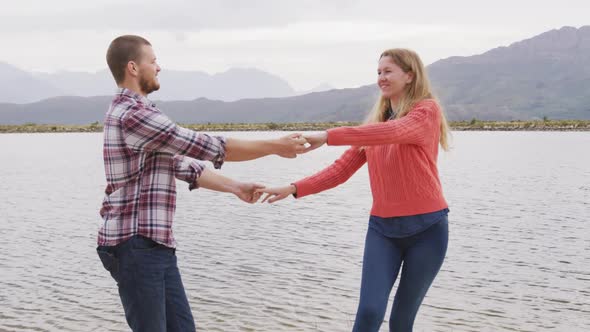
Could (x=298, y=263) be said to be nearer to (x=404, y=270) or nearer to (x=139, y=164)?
(x=404, y=270)

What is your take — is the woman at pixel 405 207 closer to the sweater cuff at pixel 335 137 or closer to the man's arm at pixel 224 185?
the sweater cuff at pixel 335 137

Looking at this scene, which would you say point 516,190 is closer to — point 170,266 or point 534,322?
point 534,322

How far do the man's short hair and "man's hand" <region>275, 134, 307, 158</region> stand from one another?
1155 mm

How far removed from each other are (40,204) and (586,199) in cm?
1987

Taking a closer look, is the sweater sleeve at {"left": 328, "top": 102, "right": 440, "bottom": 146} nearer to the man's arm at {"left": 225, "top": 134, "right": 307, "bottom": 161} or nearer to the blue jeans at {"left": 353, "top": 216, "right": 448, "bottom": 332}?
the man's arm at {"left": 225, "top": 134, "right": 307, "bottom": 161}

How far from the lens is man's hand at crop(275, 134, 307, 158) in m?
4.73

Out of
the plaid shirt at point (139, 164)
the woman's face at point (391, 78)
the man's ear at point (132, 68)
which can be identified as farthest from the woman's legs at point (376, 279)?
the man's ear at point (132, 68)

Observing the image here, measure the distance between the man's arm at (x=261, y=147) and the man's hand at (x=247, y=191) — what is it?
0.45m

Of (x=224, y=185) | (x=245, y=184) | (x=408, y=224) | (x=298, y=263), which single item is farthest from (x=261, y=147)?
(x=298, y=263)

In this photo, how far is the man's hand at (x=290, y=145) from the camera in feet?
15.5

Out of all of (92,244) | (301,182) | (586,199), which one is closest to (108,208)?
(301,182)

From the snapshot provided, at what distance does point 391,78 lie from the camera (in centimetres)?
526

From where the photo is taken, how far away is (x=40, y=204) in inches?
960

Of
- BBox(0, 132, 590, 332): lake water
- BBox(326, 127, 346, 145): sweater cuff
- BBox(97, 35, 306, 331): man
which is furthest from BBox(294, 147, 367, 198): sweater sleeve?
BBox(0, 132, 590, 332): lake water
